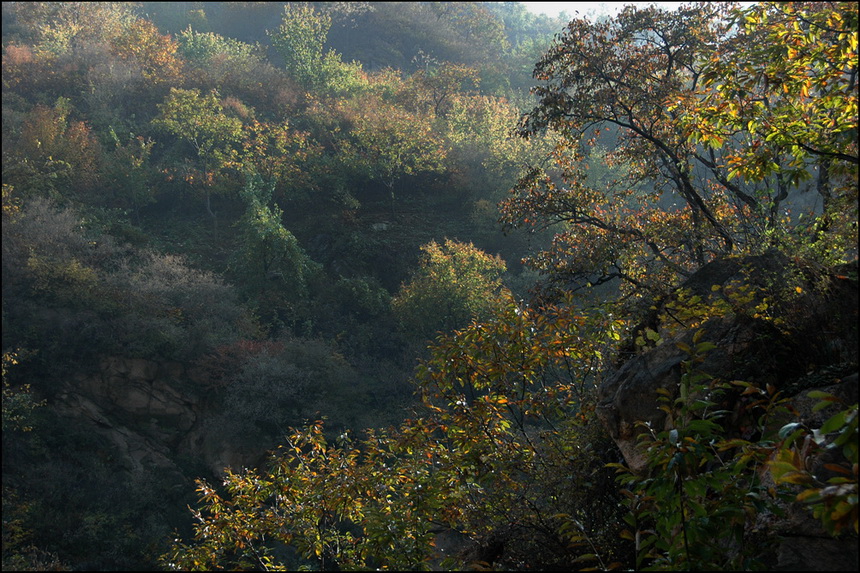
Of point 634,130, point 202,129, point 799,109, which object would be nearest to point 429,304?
point 634,130

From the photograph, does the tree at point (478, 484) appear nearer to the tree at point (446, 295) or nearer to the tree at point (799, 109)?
the tree at point (799, 109)

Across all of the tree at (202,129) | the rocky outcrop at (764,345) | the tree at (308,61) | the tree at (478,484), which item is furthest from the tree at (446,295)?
the tree at (308,61)

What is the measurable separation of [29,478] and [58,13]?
3078 cm

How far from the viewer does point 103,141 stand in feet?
80.5

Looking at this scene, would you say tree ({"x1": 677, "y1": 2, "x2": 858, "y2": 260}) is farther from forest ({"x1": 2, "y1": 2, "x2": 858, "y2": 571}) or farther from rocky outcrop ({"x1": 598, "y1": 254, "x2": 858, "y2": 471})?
rocky outcrop ({"x1": 598, "y1": 254, "x2": 858, "y2": 471})

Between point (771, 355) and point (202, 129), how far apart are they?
82.2 feet

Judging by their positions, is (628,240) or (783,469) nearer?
(783,469)

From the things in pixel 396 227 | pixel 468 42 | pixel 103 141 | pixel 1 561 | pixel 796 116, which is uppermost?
pixel 468 42

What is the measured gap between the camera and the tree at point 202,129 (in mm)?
24078

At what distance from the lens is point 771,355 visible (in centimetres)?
368

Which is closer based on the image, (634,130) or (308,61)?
(634,130)

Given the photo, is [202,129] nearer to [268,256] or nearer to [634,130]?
[268,256]

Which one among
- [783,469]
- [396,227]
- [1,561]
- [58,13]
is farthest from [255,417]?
[58,13]

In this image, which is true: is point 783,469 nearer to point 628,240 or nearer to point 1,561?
point 628,240
